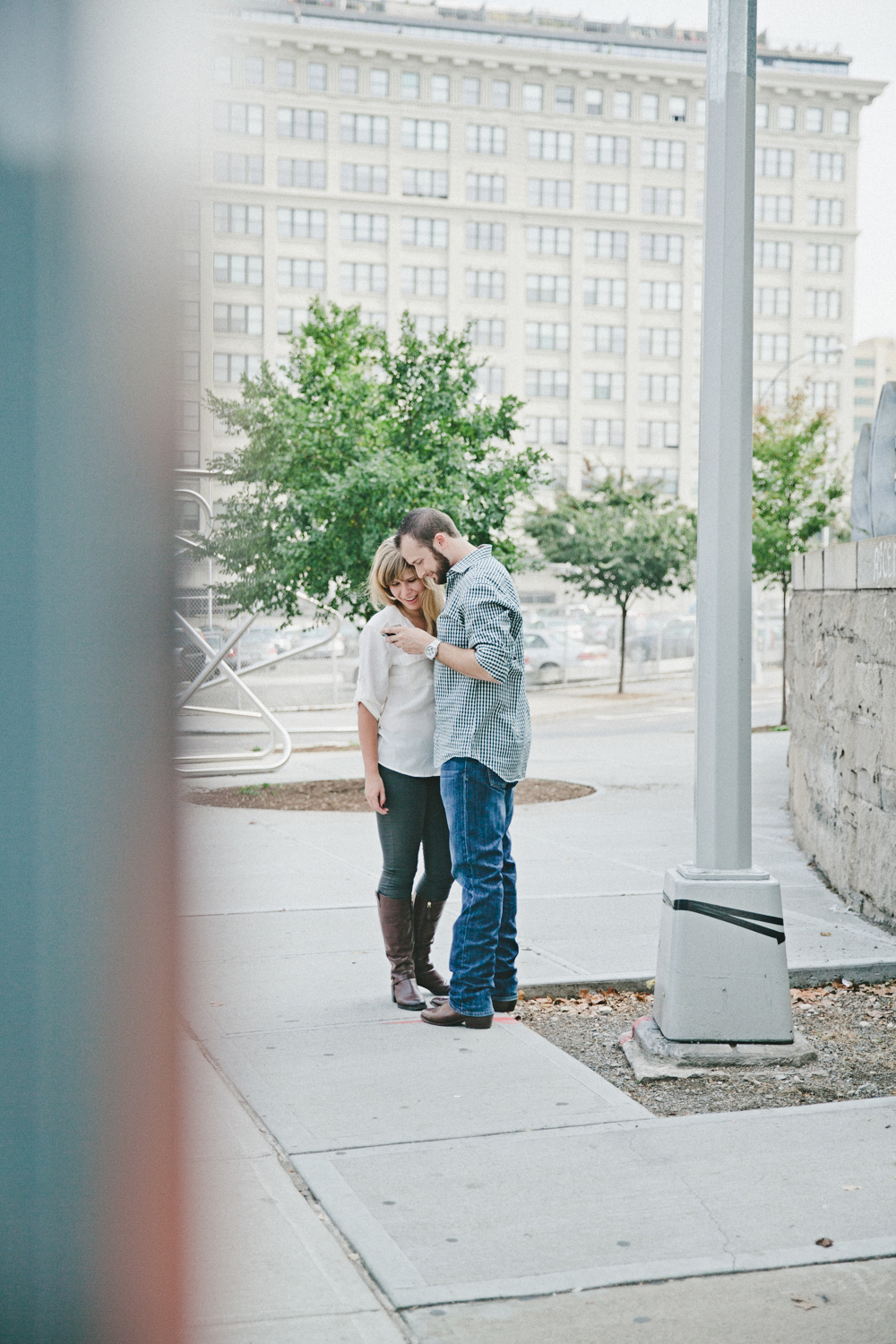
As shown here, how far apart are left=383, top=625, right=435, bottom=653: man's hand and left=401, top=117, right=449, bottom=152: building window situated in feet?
254

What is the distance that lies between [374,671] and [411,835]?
2.00 feet

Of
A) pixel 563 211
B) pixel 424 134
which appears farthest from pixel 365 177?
pixel 563 211

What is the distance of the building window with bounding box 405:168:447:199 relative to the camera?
76.6 meters

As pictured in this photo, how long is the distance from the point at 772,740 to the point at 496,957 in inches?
527

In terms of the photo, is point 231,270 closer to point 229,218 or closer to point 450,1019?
point 229,218

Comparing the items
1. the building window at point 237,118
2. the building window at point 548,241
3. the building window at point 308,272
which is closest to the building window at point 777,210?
the building window at point 548,241

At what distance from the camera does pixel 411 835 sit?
4.98 meters

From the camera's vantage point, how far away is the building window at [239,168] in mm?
1235

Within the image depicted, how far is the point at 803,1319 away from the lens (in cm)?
275

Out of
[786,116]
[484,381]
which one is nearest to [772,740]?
[484,381]

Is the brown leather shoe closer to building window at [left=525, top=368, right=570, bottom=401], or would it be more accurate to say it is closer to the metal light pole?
the metal light pole

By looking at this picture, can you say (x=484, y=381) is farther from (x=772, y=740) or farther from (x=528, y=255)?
(x=772, y=740)

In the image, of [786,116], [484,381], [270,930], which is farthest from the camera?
[786,116]

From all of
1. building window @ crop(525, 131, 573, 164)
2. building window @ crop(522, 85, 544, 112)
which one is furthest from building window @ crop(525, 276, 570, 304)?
building window @ crop(522, 85, 544, 112)
